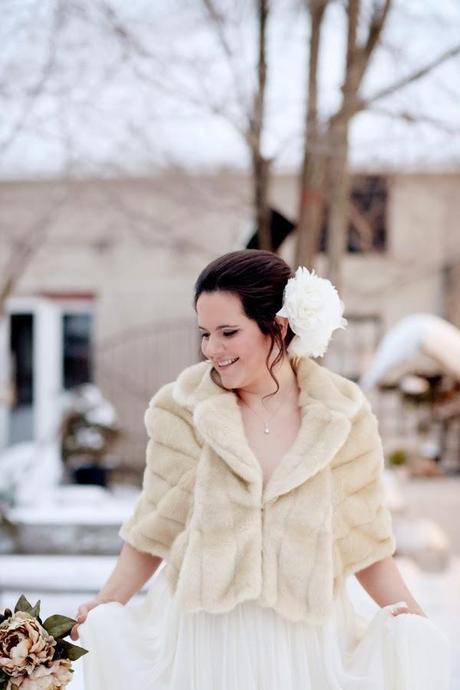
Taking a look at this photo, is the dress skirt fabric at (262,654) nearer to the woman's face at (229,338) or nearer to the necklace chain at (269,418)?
the necklace chain at (269,418)

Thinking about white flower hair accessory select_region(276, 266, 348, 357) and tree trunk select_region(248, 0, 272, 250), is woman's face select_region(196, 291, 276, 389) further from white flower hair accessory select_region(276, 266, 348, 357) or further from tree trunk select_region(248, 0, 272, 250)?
tree trunk select_region(248, 0, 272, 250)

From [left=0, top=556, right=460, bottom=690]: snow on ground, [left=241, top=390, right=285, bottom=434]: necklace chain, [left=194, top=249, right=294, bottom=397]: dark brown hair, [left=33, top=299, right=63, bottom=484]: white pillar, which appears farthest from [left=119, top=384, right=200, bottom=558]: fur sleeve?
[left=33, top=299, right=63, bottom=484]: white pillar

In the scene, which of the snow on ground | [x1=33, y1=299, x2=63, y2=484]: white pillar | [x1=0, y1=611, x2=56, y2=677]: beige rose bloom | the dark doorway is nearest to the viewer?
[x1=0, y1=611, x2=56, y2=677]: beige rose bloom

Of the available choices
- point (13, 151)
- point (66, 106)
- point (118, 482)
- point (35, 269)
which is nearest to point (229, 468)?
point (66, 106)

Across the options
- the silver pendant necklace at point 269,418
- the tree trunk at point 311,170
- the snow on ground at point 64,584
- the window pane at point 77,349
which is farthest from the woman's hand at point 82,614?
the window pane at point 77,349

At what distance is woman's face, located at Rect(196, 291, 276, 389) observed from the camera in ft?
6.62

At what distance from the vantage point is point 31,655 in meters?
1.77

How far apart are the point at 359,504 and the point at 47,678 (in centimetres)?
79

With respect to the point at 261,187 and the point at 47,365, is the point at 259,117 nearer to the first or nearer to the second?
the point at 261,187

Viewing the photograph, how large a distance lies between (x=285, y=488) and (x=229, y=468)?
142 mm

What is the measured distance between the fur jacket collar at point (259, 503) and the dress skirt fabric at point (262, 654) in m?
0.08

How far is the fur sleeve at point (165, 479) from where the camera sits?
2.07 m

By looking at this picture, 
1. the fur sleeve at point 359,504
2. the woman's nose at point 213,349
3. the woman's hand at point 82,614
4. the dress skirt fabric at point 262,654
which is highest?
the woman's nose at point 213,349

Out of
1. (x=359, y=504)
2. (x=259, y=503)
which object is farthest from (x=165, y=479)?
(x=359, y=504)
